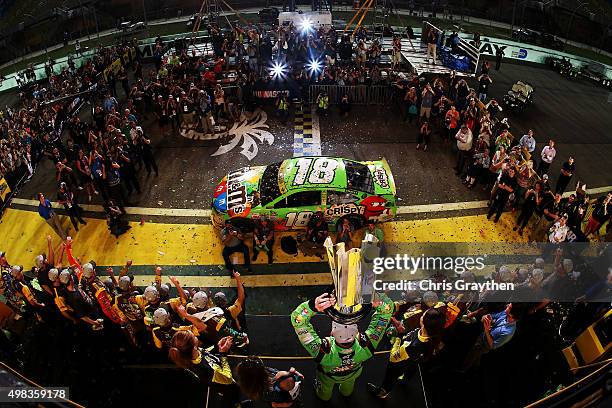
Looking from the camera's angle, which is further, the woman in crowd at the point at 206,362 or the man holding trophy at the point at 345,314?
the woman in crowd at the point at 206,362

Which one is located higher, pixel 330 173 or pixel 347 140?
pixel 330 173

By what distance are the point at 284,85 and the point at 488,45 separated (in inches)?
457

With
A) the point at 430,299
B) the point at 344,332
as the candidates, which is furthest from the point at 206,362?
the point at 430,299

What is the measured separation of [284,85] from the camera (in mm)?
16578

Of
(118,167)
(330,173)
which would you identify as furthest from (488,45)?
(118,167)

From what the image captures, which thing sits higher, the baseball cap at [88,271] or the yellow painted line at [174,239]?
the baseball cap at [88,271]

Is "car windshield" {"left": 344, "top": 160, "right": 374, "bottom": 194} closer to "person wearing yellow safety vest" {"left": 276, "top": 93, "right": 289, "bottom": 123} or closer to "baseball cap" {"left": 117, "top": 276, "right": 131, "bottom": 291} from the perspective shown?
"baseball cap" {"left": 117, "top": 276, "right": 131, "bottom": 291}

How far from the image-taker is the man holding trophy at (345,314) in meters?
5.36

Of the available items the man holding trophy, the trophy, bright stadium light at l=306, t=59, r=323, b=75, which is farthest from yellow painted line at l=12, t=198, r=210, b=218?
bright stadium light at l=306, t=59, r=323, b=75

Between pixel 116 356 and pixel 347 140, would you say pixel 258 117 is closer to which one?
pixel 347 140

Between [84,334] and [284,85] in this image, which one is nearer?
[84,334]

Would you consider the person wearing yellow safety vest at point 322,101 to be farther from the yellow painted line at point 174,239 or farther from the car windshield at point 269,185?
the yellow painted line at point 174,239

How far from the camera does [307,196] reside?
10.4 meters

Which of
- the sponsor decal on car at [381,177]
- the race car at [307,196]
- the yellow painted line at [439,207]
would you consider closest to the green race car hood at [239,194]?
the race car at [307,196]
